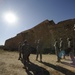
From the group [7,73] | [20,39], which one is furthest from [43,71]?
[20,39]

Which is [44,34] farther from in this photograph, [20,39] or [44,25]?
[20,39]

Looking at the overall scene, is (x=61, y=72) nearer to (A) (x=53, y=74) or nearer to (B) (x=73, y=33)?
(A) (x=53, y=74)

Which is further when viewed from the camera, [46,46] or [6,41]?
[6,41]

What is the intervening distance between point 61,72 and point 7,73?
3014 millimetres

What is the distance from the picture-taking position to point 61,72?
11.0 metres

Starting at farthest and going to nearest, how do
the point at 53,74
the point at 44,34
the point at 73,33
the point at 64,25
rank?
1. the point at 44,34
2. the point at 64,25
3. the point at 73,33
4. the point at 53,74

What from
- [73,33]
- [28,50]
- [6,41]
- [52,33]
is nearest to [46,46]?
[52,33]

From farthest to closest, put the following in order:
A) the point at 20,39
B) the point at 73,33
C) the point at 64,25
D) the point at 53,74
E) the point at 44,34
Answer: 1. the point at 20,39
2. the point at 44,34
3. the point at 64,25
4. the point at 73,33
5. the point at 53,74

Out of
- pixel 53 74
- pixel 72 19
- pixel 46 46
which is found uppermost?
pixel 72 19

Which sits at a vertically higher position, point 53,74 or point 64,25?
point 64,25

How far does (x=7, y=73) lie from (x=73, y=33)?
19.6 metres

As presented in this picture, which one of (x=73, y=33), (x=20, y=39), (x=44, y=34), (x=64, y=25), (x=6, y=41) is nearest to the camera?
(x=73, y=33)

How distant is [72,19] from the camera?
34688mm

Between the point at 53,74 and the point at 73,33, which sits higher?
the point at 73,33
